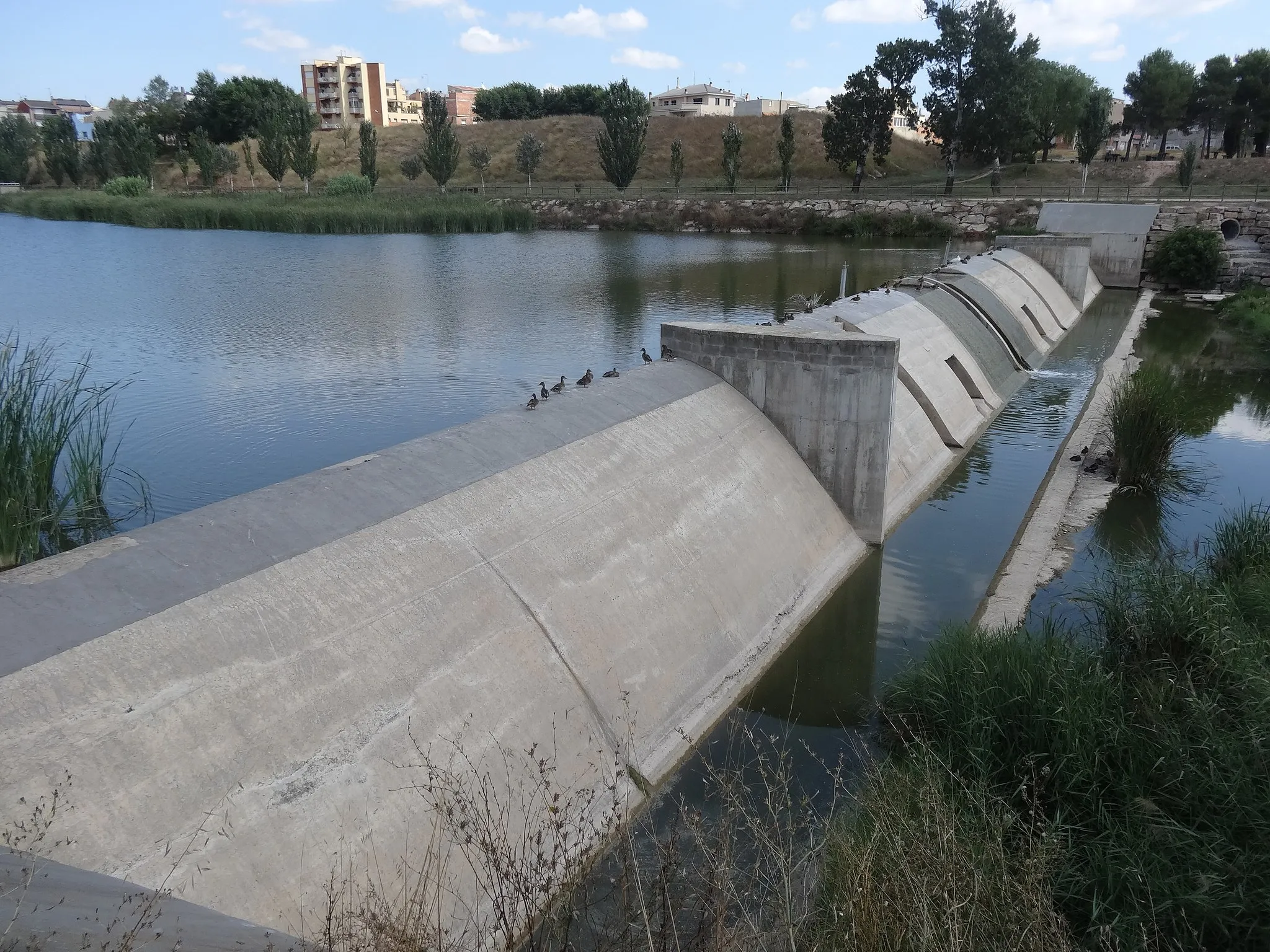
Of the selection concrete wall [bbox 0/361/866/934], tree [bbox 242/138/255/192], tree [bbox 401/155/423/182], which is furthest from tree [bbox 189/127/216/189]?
concrete wall [bbox 0/361/866/934]

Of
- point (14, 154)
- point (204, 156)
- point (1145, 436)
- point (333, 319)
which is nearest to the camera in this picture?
point (1145, 436)

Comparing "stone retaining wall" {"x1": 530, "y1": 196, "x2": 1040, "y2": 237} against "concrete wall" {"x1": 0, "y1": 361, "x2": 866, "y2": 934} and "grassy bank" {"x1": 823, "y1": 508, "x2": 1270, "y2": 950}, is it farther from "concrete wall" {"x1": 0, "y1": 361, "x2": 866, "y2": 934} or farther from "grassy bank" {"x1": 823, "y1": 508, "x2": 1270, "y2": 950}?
"grassy bank" {"x1": 823, "y1": 508, "x2": 1270, "y2": 950}

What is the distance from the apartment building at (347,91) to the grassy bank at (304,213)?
73354 millimetres

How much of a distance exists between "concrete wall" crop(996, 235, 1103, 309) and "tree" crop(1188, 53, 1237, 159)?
144 feet

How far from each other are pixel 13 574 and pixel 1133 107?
8389 centimetres

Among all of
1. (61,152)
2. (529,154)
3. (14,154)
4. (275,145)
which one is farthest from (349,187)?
(14,154)

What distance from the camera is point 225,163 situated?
255ft

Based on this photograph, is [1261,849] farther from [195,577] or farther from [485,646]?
[195,577]

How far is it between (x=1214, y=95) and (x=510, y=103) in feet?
234

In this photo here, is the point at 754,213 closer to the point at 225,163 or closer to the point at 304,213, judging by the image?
the point at 304,213

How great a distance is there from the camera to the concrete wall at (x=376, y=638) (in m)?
5.56

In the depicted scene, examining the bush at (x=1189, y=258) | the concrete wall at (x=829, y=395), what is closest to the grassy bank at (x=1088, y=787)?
the concrete wall at (x=829, y=395)

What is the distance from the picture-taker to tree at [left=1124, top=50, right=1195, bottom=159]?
68.8 m

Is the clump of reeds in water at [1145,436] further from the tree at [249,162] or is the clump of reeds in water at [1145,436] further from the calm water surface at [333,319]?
the tree at [249,162]
